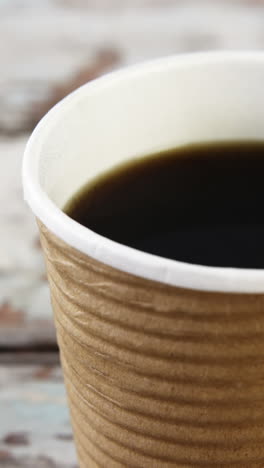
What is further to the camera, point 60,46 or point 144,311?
point 60,46

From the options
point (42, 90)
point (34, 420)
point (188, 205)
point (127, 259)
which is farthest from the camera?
point (42, 90)

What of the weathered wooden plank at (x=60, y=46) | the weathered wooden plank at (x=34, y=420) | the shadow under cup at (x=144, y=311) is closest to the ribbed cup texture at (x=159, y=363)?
the shadow under cup at (x=144, y=311)

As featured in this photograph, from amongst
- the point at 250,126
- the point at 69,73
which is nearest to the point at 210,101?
the point at 250,126

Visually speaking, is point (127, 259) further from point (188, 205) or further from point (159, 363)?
point (188, 205)

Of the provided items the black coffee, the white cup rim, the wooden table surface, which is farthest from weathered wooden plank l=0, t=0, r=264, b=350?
the white cup rim

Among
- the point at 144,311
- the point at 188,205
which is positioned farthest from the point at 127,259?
the point at 188,205

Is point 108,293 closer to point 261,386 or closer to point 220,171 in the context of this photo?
point 261,386
